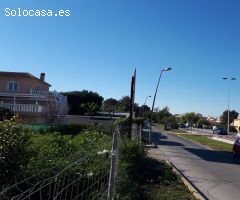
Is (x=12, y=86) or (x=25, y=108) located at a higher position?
(x=12, y=86)

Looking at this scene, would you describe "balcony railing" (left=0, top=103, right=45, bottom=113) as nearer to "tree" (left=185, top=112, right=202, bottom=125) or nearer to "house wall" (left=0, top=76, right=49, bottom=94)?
"house wall" (left=0, top=76, right=49, bottom=94)

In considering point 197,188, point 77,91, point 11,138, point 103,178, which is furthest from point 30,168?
point 77,91

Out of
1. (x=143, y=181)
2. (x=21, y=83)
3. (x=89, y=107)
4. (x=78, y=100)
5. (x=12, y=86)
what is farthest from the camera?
(x=78, y=100)

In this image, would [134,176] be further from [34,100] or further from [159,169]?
[34,100]

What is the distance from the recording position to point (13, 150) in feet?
25.9

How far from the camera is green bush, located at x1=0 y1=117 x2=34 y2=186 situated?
773 centimetres

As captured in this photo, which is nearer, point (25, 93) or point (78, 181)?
point (78, 181)

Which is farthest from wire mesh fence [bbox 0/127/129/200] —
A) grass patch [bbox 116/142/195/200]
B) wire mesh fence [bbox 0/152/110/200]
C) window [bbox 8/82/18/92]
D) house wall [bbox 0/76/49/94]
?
window [bbox 8/82/18/92]

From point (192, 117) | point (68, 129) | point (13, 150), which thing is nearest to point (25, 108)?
point (68, 129)

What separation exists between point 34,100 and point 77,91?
1394 inches

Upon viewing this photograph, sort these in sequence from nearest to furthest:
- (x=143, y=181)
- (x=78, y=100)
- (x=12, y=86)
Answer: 1. (x=143, y=181)
2. (x=12, y=86)
3. (x=78, y=100)

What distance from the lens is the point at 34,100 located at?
55.9 metres

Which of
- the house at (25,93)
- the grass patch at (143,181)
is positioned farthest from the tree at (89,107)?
the grass patch at (143,181)

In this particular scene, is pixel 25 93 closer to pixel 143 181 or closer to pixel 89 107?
pixel 89 107
